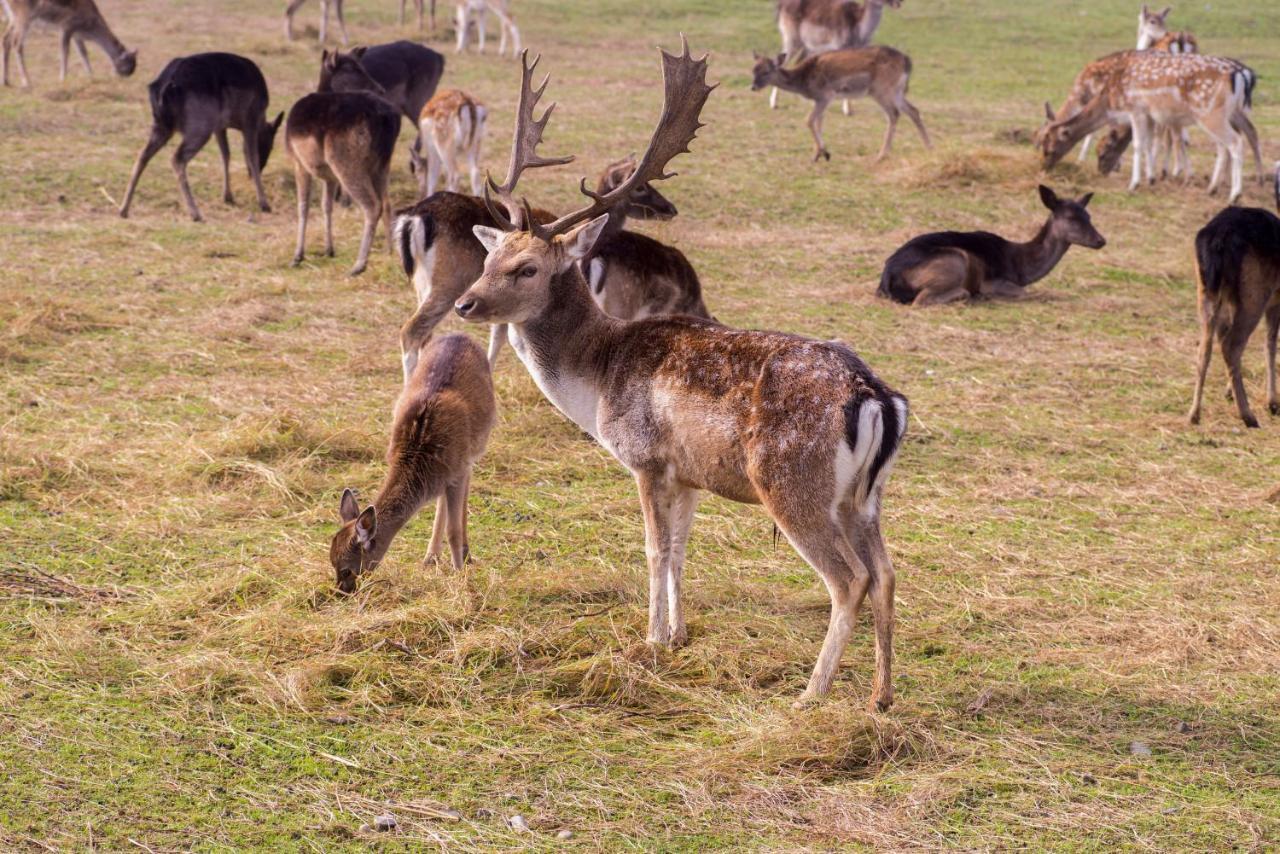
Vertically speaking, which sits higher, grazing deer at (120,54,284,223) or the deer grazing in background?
A: the deer grazing in background

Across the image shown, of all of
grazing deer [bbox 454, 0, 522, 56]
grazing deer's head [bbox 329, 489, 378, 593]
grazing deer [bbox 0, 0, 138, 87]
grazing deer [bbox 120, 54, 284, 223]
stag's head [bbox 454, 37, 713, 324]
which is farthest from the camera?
grazing deer [bbox 454, 0, 522, 56]

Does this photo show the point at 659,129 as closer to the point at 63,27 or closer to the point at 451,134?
the point at 451,134

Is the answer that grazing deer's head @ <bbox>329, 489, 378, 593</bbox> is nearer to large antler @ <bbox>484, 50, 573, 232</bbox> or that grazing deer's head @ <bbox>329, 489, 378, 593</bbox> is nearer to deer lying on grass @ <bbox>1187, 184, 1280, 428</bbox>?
large antler @ <bbox>484, 50, 573, 232</bbox>

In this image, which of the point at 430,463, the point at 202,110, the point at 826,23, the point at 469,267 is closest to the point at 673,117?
the point at 430,463

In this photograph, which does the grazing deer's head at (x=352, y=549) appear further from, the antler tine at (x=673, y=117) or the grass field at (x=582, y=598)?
the antler tine at (x=673, y=117)

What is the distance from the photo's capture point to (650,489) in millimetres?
4441

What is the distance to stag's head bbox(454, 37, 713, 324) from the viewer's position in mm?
4625

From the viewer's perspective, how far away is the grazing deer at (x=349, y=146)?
933 centimetres

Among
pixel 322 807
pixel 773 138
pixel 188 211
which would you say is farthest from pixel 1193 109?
pixel 322 807

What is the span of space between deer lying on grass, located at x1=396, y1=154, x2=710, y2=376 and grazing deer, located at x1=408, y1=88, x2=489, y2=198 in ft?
12.1

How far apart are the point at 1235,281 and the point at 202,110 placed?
23.7ft

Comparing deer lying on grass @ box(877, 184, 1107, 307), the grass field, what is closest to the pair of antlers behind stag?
the grass field

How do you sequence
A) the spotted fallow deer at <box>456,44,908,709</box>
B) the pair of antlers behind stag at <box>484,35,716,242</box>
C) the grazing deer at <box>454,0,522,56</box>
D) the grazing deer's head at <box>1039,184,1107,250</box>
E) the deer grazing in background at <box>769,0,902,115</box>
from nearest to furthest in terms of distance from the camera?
the spotted fallow deer at <box>456,44,908,709</box> → the pair of antlers behind stag at <box>484,35,716,242</box> → the grazing deer's head at <box>1039,184,1107,250</box> → the deer grazing in background at <box>769,0,902,115</box> → the grazing deer at <box>454,0,522,56</box>

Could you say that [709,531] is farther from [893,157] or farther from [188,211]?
[893,157]
